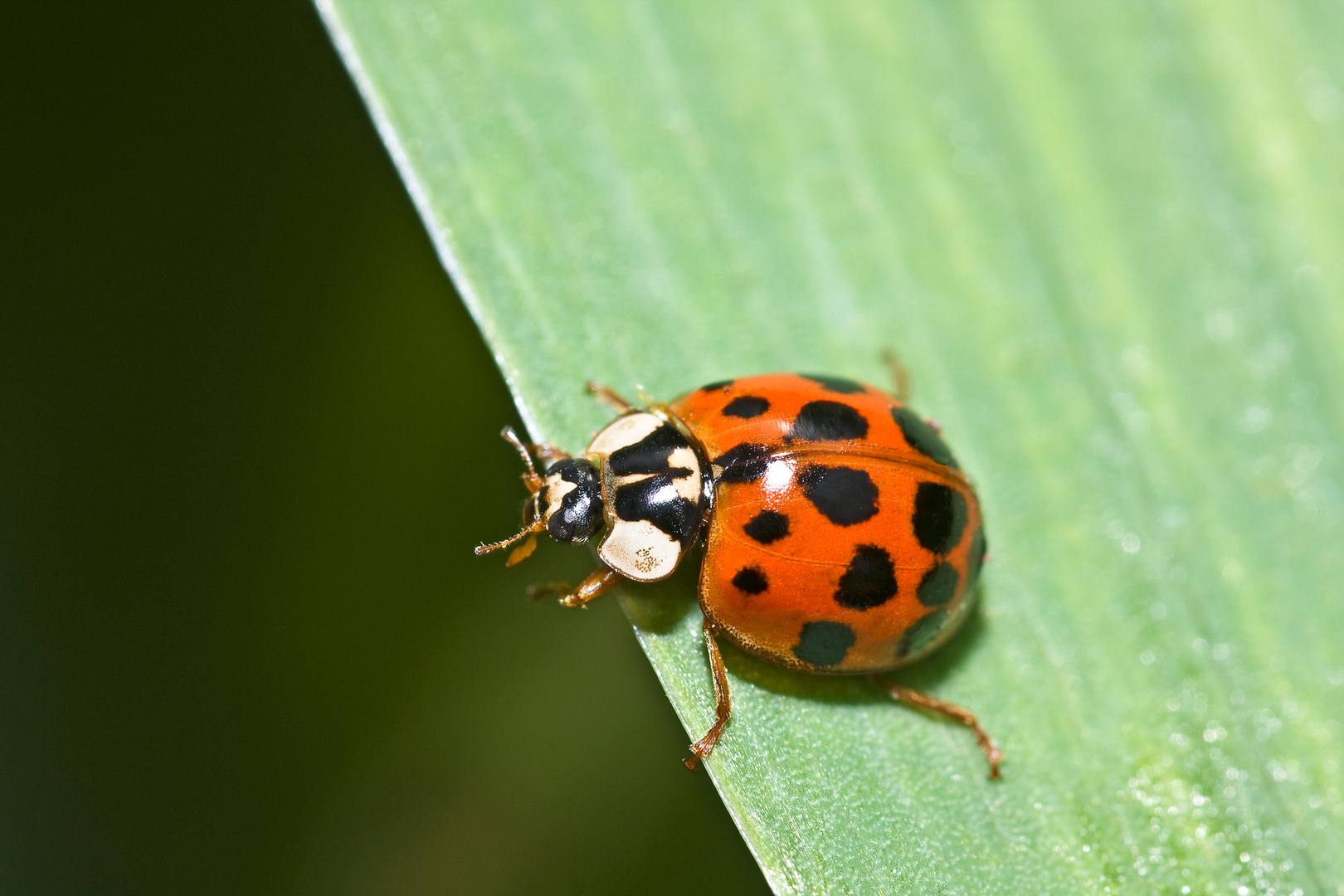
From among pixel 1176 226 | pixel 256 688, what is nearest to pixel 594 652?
pixel 256 688

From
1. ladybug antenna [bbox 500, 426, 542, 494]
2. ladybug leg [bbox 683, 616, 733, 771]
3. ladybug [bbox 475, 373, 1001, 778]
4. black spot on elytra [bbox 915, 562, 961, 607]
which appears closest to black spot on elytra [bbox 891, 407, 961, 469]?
ladybug [bbox 475, 373, 1001, 778]

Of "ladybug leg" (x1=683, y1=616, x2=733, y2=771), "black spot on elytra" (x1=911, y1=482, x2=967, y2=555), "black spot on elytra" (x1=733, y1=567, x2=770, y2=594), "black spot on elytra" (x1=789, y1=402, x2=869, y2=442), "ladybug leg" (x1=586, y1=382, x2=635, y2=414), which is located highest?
"ladybug leg" (x1=586, y1=382, x2=635, y2=414)

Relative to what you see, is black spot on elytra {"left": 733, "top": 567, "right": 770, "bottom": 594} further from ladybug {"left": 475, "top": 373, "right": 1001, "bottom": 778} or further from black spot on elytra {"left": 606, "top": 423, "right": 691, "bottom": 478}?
black spot on elytra {"left": 606, "top": 423, "right": 691, "bottom": 478}

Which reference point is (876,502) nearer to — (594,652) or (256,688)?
(594,652)

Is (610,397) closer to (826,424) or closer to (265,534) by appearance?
(826,424)

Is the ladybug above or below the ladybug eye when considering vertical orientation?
below

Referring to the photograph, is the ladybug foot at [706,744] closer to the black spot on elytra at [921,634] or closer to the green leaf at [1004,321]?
the green leaf at [1004,321]

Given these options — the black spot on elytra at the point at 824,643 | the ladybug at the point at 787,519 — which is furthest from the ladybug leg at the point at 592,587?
the black spot on elytra at the point at 824,643
